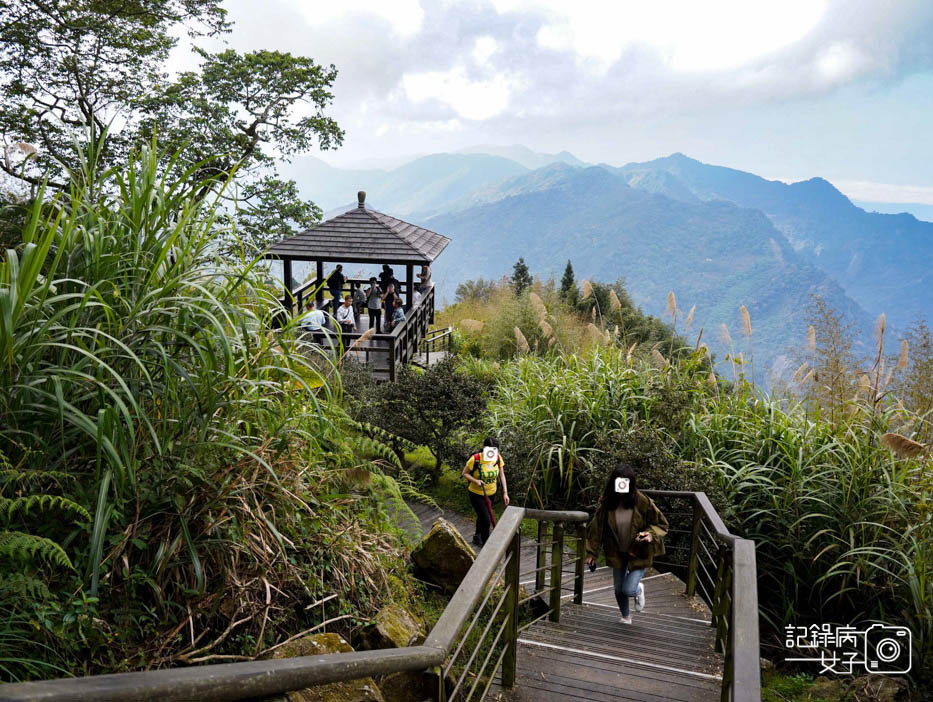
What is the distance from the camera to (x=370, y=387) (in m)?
9.49

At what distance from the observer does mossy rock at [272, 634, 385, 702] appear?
2.56 metres

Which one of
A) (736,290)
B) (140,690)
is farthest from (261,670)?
(736,290)

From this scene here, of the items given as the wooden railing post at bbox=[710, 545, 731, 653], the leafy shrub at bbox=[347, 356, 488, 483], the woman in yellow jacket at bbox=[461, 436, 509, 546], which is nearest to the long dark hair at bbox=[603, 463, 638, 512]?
the wooden railing post at bbox=[710, 545, 731, 653]

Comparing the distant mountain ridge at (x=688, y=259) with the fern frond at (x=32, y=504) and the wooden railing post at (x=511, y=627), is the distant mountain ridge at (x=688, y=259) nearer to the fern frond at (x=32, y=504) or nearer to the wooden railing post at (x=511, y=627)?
the wooden railing post at (x=511, y=627)

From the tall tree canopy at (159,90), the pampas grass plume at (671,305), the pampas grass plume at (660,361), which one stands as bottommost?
the pampas grass plume at (660,361)

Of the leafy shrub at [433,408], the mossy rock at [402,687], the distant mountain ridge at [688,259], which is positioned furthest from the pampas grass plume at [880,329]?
the distant mountain ridge at [688,259]

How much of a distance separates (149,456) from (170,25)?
17.5m

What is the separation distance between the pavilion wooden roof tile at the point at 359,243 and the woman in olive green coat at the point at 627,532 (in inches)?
337

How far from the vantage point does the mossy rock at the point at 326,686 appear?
256cm

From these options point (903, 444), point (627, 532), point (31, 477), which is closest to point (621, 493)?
point (627, 532)

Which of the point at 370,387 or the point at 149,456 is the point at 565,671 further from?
the point at 370,387

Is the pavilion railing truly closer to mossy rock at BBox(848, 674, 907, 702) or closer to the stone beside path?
the stone beside path

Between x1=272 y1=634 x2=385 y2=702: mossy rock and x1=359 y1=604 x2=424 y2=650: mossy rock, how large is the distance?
47cm

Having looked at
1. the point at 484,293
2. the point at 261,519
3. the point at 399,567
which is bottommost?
the point at 399,567
